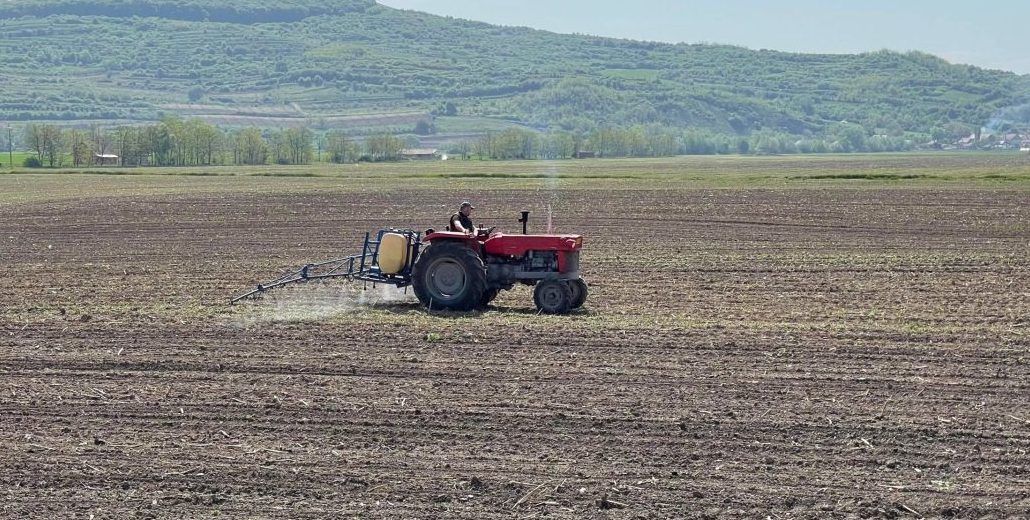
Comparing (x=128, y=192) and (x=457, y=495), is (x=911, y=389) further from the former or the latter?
(x=128, y=192)

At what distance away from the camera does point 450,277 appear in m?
16.3

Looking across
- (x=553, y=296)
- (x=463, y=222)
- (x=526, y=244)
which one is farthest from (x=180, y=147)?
(x=553, y=296)

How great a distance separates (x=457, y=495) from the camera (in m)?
8.91

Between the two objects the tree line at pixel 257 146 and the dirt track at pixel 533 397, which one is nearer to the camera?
the dirt track at pixel 533 397

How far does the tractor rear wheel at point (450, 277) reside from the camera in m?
16.1

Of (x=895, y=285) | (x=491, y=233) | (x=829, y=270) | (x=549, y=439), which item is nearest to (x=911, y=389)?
(x=549, y=439)

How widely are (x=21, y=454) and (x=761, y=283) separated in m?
12.5

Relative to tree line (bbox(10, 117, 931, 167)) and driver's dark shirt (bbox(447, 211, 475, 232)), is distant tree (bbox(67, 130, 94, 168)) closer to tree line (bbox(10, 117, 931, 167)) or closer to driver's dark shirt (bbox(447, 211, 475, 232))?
tree line (bbox(10, 117, 931, 167))

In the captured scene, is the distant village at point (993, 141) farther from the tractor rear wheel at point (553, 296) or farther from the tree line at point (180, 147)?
the tractor rear wheel at point (553, 296)

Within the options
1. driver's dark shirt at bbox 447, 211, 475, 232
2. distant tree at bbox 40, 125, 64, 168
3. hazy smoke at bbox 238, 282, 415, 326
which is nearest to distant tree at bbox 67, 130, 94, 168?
distant tree at bbox 40, 125, 64, 168

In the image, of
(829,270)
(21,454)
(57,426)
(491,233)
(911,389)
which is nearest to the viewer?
(21,454)

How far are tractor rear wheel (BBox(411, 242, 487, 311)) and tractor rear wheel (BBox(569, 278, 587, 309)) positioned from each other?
1.18m

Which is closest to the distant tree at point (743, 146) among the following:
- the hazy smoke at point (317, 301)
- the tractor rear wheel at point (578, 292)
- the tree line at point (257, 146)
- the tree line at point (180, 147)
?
the tree line at point (257, 146)

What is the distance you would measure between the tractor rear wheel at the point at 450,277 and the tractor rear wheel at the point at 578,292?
1185mm
